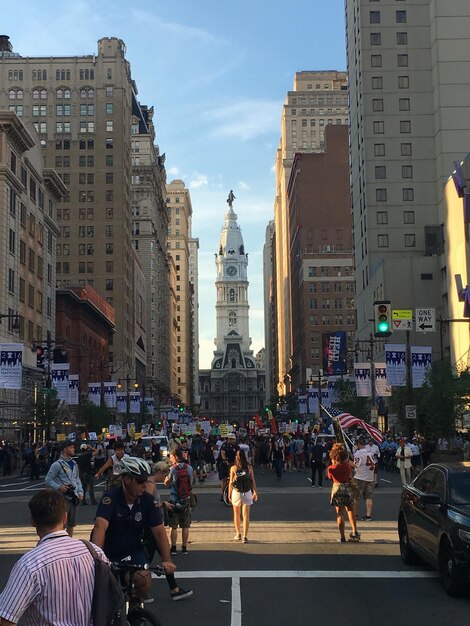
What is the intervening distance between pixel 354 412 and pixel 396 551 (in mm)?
47515

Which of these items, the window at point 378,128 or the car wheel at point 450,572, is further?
the window at point 378,128

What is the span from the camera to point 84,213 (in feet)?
382

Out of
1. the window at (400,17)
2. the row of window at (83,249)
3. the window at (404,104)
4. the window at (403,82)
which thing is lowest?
the row of window at (83,249)

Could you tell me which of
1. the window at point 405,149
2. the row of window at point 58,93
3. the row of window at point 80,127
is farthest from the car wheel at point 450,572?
the row of window at point 58,93

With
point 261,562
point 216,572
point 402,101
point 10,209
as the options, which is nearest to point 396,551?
point 261,562

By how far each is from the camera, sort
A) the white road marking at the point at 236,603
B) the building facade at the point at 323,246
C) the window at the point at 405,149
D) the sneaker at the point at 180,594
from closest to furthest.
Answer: the white road marking at the point at 236,603 → the sneaker at the point at 180,594 → the window at the point at 405,149 → the building facade at the point at 323,246

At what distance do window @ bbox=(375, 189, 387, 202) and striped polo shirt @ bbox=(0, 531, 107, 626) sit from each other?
78.6 metres

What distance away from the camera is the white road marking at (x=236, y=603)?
31.7 ft

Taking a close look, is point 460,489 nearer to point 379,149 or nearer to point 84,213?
point 379,149

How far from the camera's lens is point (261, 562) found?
45.0 feet

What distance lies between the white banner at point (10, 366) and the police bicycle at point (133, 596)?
1292 inches

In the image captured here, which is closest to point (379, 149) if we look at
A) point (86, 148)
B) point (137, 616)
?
point (86, 148)

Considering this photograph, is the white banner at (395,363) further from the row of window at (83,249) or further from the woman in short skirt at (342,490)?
the row of window at (83,249)

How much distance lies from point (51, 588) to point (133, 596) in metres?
2.71
